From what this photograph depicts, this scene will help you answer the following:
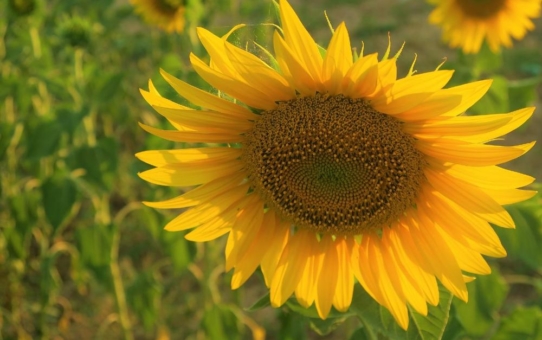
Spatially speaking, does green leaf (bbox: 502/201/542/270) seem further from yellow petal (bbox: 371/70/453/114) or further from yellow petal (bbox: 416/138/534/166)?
yellow petal (bbox: 371/70/453/114)

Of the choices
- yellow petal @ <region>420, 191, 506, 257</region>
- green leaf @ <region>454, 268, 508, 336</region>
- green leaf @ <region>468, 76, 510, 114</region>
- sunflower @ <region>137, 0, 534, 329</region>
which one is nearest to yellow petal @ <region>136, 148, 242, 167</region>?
sunflower @ <region>137, 0, 534, 329</region>

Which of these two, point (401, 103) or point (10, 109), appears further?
point (10, 109)

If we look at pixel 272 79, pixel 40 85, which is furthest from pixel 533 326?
pixel 40 85

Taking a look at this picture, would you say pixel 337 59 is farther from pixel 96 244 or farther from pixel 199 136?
pixel 96 244

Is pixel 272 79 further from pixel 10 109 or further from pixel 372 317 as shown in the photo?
pixel 10 109

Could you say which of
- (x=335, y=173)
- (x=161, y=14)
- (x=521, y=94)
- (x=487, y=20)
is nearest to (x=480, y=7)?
(x=487, y=20)

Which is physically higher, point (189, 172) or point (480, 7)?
point (480, 7)
